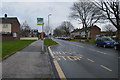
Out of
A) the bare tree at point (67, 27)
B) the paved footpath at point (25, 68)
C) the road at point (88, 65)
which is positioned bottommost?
the road at point (88, 65)

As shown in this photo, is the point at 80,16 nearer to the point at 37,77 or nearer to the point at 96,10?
the point at 96,10

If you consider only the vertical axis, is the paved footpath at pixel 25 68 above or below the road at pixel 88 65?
above

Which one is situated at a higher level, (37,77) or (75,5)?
(75,5)

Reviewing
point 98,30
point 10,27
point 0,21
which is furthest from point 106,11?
point 98,30

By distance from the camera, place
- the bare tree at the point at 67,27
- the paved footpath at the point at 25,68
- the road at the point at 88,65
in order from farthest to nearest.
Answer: the bare tree at the point at 67,27, the road at the point at 88,65, the paved footpath at the point at 25,68

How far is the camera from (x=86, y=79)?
16.7ft

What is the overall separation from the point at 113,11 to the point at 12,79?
1022 inches

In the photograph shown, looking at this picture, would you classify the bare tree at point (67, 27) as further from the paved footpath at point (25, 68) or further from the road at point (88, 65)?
the paved footpath at point (25, 68)

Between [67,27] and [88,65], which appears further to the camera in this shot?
[67,27]

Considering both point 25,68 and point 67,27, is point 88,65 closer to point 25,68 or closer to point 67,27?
point 25,68

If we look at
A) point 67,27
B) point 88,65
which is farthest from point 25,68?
point 67,27

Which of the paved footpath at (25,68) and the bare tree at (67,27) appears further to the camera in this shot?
the bare tree at (67,27)

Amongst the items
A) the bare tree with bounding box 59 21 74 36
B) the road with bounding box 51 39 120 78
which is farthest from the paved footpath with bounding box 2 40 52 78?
the bare tree with bounding box 59 21 74 36

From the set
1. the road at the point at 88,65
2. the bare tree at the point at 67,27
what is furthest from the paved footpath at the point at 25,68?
the bare tree at the point at 67,27
